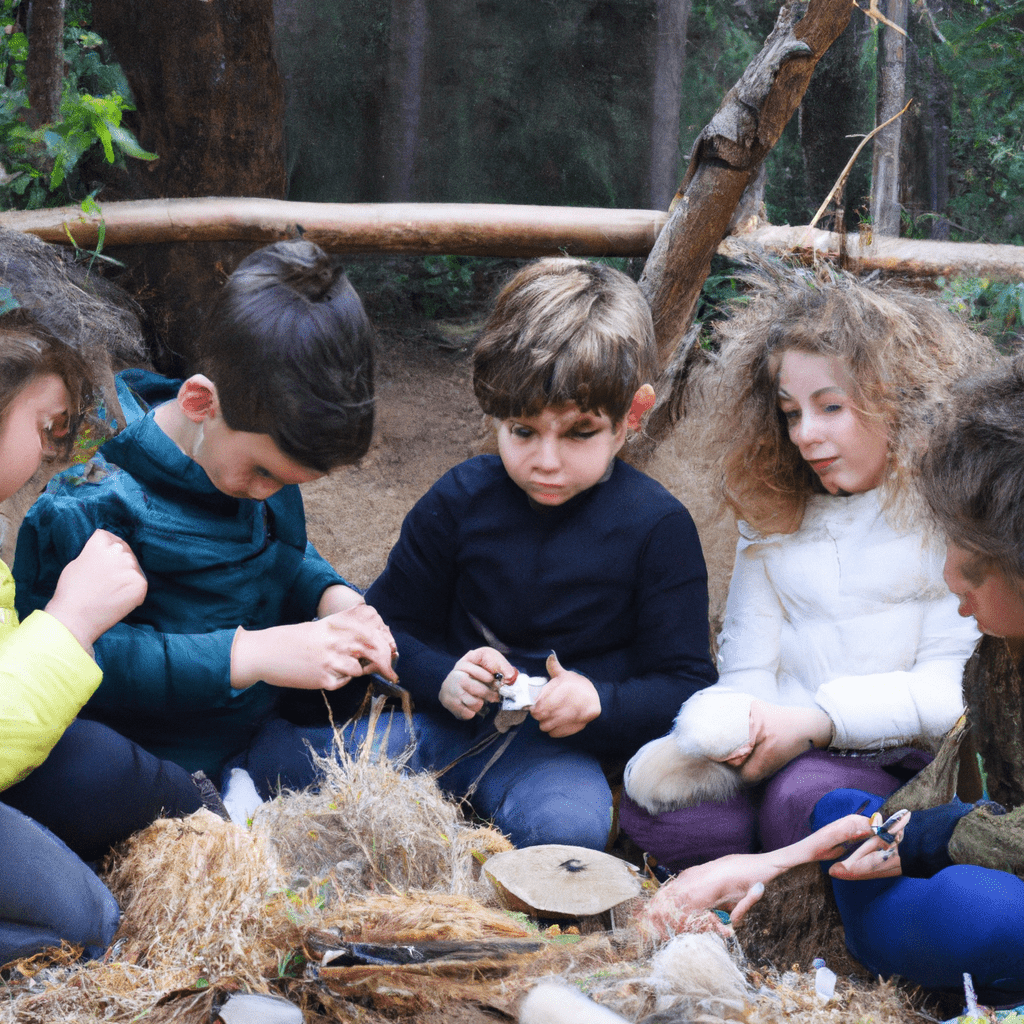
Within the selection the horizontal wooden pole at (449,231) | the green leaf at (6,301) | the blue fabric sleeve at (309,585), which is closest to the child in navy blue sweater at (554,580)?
the blue fabric sleeve at (309,585)

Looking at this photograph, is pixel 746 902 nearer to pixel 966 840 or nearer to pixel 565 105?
pixel 966 840

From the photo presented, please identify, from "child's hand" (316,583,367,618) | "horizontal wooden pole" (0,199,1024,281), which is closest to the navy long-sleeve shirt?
"child's hand" (316,583,367,618)

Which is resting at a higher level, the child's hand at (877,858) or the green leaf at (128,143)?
the green leaf at (128,143)

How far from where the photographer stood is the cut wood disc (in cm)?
164

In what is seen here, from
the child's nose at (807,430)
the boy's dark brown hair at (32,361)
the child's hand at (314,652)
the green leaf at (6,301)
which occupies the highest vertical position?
the green leaf at (6,301)

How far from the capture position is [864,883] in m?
1.65

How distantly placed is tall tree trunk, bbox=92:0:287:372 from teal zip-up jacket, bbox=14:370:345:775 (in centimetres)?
160

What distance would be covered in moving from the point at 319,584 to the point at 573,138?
16.5 ft

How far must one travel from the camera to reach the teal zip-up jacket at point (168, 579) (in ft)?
6.27

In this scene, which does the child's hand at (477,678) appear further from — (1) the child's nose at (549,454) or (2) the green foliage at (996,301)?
(2) the green foliage at (996,301)

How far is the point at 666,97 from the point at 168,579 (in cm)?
562

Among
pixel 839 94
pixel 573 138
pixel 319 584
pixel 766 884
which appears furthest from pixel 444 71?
pixel 766 884

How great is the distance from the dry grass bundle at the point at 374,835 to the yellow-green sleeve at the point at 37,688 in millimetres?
407

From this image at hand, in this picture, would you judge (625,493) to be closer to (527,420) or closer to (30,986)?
(527,420)
